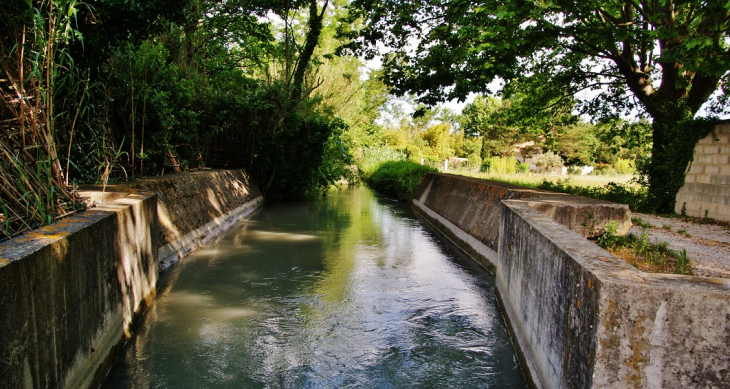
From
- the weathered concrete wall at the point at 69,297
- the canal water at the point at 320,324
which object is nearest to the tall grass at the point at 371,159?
the canal water at the point at 320,324

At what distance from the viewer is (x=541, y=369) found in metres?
3.89

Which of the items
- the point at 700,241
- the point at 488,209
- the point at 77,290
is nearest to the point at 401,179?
the point at 488,209

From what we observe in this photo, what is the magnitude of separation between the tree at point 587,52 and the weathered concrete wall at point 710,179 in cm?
26

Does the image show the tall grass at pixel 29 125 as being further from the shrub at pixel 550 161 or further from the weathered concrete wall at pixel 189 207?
the shrub at pixel 550 161

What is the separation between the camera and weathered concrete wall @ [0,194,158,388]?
2672mm

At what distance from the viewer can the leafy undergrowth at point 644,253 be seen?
523 cm

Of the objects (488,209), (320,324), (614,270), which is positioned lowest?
(320,324)

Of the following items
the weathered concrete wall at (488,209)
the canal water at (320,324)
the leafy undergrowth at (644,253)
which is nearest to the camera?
the canal water at (320,324)

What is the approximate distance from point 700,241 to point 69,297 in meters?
8.25

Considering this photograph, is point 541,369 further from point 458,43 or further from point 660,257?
point 458,43

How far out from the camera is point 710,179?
35.2ft

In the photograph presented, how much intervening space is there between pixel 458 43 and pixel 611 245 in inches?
318

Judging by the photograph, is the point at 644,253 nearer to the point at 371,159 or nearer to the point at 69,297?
the point at 69,297

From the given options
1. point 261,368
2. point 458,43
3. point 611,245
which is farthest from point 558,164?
point 261,368
